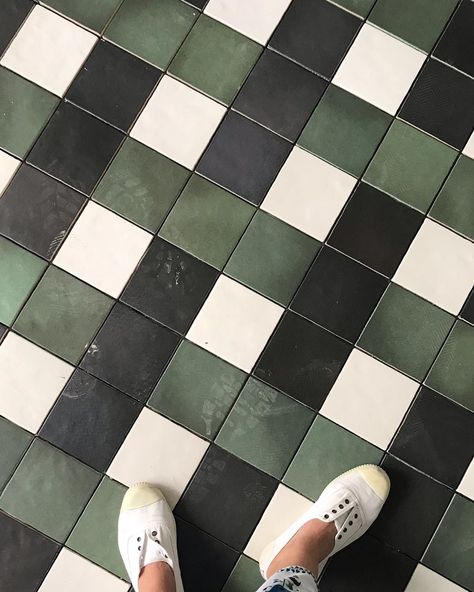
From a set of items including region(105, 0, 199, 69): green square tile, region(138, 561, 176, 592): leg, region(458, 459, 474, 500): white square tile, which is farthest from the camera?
region(105, 0, 199, 69): green square tile

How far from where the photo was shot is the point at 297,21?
1589mm

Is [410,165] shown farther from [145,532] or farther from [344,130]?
[145,532]

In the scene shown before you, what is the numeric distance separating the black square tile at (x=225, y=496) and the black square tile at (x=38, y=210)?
2.08 feet

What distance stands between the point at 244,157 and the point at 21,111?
1.84ft

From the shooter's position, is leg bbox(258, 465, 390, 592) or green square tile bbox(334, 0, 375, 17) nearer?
leg bbox(258, 465, 390, 592)

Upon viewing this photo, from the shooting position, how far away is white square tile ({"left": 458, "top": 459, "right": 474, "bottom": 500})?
147 cm

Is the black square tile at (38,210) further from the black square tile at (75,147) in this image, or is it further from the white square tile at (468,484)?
the white square tile at (468,484)

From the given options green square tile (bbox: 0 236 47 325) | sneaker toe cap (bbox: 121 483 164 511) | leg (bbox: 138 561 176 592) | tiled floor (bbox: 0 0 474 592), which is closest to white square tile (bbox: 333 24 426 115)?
tiled floor (bbox: 0 0 474 592)

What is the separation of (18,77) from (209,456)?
104 cm

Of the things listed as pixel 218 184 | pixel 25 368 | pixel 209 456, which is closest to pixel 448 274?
pixel 218 184

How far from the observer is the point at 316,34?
1587 mm

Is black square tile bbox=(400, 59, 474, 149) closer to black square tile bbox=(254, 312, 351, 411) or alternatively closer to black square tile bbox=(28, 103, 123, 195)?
black square tile bbox=(254, 312, 351, 411)

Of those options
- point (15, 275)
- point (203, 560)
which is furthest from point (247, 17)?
point (203, 560)

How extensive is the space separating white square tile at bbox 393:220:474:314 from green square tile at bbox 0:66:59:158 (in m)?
0.95
